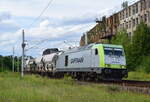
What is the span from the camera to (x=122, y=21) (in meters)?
85.3

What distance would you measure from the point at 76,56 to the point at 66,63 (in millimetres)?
3736

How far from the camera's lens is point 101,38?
8456cm

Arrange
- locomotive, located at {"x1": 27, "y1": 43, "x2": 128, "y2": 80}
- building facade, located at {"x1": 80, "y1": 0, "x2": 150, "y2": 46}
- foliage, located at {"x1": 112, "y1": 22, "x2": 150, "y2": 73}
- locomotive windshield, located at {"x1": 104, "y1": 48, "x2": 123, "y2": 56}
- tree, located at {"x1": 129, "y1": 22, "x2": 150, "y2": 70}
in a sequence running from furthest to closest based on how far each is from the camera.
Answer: building facade, located at {"x1": 80, "y1": 0, "x2": 150, "y2": 46}
tree, located at {"x1": 129, "y1": 22, "x2": 150, "y2": 70}
foliage, located at {"x1": 112, "y1": 22, "x2": 150, "y2": 73}
locomotive windshield, located at {"x1": 104, "y1": 48, "x2": 123, "y2": 56}
locomotive, located at {"x1": 27, "y1": 43, "x2": 128, "y2": 80}

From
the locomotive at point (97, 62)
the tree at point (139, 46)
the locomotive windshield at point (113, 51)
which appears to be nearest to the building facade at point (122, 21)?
the tree at point (139, 46)

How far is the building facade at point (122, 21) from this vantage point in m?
73.8

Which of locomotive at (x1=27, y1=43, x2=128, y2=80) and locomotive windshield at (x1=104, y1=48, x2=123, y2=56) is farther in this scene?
locomotive windshield at (x1=104, y1=48, x2=123, y2=56)

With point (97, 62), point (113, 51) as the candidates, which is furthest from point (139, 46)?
point (97, 62)

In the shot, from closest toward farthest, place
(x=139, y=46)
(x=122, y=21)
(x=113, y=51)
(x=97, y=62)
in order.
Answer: (x=97, y=62) → (x=113, y=51) → (x=139, y=46) → (x=122, y=21)

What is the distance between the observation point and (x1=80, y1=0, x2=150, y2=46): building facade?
242 ft

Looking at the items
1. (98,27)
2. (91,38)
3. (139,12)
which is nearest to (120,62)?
(139,12)

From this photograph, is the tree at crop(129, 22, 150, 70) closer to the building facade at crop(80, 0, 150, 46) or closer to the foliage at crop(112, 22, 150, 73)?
the foliage at crop(112, 22, 150, 73)

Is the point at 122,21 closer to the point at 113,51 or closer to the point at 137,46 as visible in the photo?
the point at 137,46

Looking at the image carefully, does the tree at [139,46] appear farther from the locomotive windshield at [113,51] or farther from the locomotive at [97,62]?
the locomotive windshield at [113,51]

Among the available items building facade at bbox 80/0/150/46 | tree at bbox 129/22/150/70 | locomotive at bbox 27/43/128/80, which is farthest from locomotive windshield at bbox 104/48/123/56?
building facade at bbox 80/0/150/46
